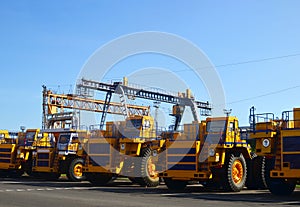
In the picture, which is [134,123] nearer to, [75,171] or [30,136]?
[75,171]

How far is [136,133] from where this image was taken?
2281 cm

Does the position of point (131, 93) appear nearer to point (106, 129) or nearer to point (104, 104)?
point (104, 104)

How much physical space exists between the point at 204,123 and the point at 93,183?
7044mm

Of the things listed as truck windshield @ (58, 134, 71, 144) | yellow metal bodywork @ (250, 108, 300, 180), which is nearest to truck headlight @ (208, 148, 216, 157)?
yellow metal bodywork @ (250, 108, 300, 180)

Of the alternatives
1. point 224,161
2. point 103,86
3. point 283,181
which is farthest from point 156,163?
point 103,86

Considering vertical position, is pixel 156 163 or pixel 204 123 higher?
pixel 204 123

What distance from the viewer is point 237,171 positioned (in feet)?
64.0

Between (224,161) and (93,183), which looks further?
(93,183)

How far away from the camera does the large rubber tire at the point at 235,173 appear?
18.8 m

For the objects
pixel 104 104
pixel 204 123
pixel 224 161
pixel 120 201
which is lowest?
pixel 120 201

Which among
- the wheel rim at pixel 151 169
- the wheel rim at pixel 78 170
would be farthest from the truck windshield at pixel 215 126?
the wheel rim at pixel 78 170

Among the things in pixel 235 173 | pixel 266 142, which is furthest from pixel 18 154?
pixel 266 142

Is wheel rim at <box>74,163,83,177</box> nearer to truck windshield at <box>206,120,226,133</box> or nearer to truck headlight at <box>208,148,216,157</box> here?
truck windshield at <box>206,120,226,133</box>

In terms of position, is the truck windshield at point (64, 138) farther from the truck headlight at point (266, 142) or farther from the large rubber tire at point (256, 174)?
the truck headlight at point (266, 142)
